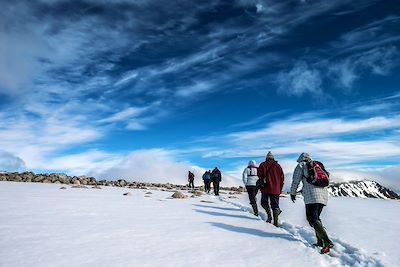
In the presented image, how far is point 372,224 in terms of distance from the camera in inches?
508

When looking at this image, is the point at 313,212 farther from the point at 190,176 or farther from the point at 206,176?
the point at 190,176

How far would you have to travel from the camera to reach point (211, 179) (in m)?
32.3

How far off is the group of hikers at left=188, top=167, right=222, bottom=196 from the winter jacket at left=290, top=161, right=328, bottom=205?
19898mm

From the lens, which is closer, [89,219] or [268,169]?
[89,219]

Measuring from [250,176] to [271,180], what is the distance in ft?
9.62

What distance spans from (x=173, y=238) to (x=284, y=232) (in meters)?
3.89

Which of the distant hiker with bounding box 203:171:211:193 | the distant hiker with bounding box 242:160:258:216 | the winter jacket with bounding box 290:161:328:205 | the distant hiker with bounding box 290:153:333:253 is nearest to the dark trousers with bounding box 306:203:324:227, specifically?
the distant hiker with bounding box 290:153:333:253

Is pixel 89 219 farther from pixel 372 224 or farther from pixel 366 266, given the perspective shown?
pixel 372 224

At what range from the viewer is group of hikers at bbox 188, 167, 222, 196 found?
2994cm

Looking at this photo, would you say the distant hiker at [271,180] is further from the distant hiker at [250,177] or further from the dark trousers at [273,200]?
the distant hiker at [250,177]

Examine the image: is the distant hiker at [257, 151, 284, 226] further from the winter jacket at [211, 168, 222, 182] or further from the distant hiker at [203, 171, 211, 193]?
the distant hiker at [203, 171, 211, 193]

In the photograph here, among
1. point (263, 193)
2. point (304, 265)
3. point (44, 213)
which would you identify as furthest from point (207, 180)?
point (304, 265)

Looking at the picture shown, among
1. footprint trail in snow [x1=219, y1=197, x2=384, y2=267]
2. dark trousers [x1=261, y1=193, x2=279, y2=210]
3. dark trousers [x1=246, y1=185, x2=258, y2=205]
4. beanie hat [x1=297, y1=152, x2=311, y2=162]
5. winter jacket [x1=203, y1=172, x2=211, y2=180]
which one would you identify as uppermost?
winter jacket [x1=203, y1=172, x2=211, y2=180]

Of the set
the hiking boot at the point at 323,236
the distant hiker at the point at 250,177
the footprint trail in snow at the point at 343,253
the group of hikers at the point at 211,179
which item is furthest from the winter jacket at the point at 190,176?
the hiking boot at the point at 323,236
